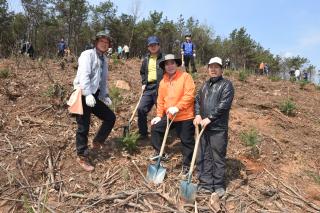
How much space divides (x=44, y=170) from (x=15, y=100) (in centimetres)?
271

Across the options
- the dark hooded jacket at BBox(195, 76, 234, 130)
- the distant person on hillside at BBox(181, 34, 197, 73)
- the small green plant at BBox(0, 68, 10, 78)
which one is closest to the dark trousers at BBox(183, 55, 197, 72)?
the distant person on hillside at BBox(181, 34, 197, 73)

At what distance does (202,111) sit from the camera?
5.34 meters

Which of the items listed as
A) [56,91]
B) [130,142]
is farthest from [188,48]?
[130,142]

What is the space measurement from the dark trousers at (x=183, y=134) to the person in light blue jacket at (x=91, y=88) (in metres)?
0.74

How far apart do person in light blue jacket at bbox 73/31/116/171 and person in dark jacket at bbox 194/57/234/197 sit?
146 centimetres

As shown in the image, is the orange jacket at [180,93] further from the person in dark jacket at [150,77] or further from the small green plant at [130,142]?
the small green plant at [130,142]

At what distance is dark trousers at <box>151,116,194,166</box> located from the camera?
5551mm

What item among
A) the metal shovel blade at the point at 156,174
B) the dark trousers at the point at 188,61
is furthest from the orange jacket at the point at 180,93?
the dark trousers at the point at 188,61

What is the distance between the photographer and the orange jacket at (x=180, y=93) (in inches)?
216

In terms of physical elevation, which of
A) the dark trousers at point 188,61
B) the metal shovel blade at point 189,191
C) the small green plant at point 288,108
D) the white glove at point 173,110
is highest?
the dark trousers at point 188,61

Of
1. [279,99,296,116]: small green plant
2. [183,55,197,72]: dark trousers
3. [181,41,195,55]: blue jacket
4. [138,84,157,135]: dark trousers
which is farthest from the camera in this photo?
Result: [183,55,197,72]: dark trousers

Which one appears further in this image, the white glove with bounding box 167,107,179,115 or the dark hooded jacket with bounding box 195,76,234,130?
the white glove with bounding box 167,107,179,115

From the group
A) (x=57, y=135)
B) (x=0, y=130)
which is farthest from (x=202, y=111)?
(x=0, y=130)

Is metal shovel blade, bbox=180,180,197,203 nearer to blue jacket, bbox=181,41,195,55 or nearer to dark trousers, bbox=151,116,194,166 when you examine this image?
dark trousers, bbox=151,116,194,166
